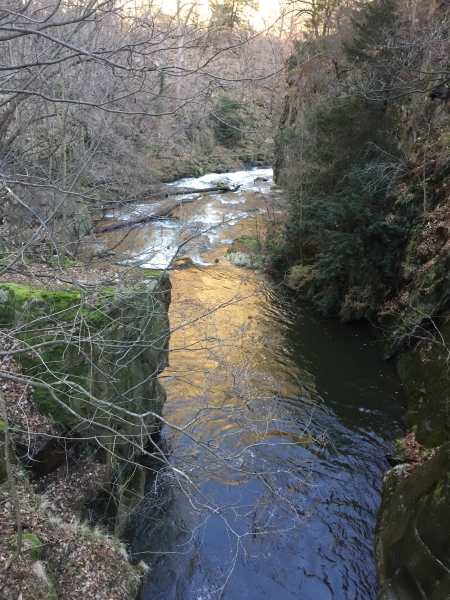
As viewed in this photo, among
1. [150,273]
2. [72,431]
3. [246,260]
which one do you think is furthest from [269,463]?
[246,260]

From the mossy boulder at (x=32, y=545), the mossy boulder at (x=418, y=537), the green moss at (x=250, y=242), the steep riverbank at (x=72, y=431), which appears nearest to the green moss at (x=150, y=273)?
the steep riverbank at (x=72, y=431)

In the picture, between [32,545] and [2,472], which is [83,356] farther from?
[32,545]

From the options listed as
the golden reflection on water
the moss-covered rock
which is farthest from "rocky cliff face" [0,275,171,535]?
the moss-covered rock

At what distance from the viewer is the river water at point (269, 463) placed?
5371mm

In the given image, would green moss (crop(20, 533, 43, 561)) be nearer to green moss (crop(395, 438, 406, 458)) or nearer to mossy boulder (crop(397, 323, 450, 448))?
mossy boulder (crop(397, 323, 450, 448))

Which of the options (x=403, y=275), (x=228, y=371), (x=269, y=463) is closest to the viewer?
(x=269, y=463)

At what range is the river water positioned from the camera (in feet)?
17.6

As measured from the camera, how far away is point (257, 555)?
5645mm

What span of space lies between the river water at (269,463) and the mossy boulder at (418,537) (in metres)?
0.33

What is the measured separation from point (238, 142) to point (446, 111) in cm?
2537

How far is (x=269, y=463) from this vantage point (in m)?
7.07

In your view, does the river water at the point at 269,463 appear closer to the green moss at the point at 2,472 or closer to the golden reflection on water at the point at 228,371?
the golden reflection on water at the point at 228,371

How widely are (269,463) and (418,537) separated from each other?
2.60 meters

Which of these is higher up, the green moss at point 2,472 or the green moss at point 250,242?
the green moss at point 250,242
